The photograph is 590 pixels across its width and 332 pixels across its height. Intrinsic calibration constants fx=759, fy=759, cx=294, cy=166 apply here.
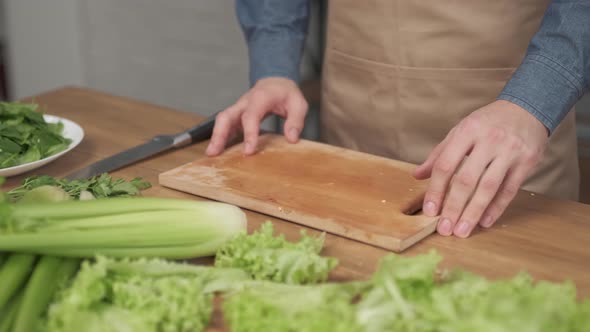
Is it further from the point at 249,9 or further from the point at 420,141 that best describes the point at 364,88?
the point at 249,9

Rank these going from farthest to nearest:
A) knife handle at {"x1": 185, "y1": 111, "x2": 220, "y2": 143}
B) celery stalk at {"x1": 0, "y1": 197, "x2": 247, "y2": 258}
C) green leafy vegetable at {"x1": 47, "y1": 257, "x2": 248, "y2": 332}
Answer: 1. knife handle at {"x1": 185, "y1": 111, "x2": 220, "y2": 143}
2. celery stalk at {"x1": 0, "y1": 197, "x2": 247, "y2": 258}
3. green leafy vegetable at {"x1": 47, "y1": 257, "x2": 248, "y2": 332}

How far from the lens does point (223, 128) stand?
5.79ft

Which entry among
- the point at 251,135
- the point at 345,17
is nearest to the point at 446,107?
the point at 345,17

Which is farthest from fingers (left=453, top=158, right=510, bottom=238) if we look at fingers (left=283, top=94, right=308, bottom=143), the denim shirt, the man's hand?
A: fingers (left=283, top=94, right=308, bottom=143)

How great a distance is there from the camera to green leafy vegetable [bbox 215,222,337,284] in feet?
3.59

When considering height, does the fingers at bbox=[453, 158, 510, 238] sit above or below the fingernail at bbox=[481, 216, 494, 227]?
above

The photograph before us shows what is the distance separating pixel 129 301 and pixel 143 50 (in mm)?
2735

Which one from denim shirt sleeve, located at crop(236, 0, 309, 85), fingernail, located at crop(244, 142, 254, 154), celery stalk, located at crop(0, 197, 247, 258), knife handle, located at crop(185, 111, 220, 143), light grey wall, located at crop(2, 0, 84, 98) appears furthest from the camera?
light grey wall, located at crop(2, 0, 84, 98)

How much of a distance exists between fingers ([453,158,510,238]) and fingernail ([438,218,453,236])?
0.01m

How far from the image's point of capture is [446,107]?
1.90m

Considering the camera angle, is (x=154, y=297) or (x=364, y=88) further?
(x=364, y=88)

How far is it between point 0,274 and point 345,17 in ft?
4.07

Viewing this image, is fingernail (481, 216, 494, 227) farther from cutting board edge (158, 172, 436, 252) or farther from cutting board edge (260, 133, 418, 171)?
cutting board edge (260, 133, 418, 171)

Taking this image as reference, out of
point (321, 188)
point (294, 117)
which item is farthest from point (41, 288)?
point (294, 117)
